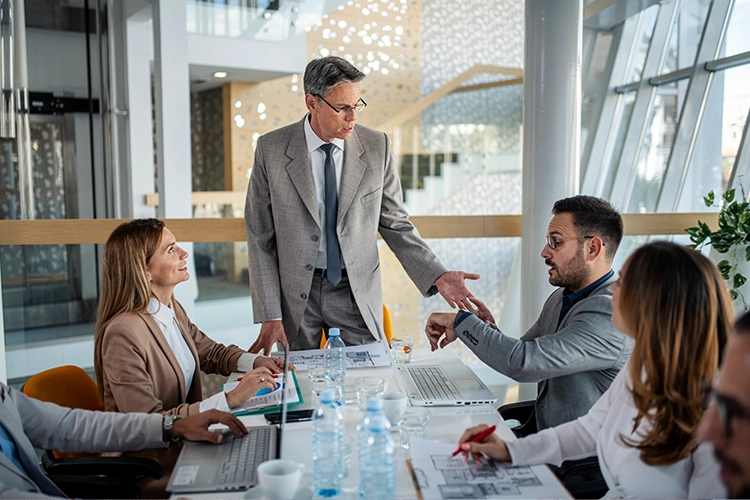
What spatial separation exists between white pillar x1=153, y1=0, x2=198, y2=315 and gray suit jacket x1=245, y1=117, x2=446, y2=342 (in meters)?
3.45

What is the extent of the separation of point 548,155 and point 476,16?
19.0 ft

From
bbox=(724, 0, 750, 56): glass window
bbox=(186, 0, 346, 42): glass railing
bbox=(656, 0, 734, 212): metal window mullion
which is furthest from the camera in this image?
bbox=(186, 0, 346, 42): glass railing

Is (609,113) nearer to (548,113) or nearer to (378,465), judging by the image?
(548,113)

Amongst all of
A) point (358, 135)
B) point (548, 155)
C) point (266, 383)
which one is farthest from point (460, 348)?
point (266, 383)

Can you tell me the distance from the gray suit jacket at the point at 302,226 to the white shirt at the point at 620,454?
120cm

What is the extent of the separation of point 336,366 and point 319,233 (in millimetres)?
660

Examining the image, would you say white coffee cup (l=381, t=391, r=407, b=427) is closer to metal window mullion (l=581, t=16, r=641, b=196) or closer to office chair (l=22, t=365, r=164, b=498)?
office chair (l=22, t=365, r=164, b=498)

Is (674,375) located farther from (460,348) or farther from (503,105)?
(503,105)

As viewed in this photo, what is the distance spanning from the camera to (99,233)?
128 inches

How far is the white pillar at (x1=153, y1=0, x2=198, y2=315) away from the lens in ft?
19.4

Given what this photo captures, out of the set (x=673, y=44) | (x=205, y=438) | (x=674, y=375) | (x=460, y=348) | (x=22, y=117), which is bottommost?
(x=460, y=348)

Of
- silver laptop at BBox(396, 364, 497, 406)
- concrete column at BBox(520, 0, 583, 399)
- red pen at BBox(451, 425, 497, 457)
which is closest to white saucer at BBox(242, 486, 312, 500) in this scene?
red pen at BBox(451, 425, 497, 457)

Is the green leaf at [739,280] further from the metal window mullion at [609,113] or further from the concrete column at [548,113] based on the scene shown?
the metal window mullion at [609,113]

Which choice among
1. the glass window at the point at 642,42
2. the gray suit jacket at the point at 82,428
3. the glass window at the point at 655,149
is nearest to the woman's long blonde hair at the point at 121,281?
the gray suit jacket at the point at 82,428
